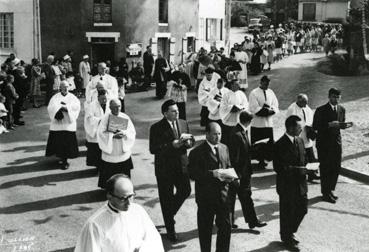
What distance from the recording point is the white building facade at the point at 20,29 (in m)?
25.0

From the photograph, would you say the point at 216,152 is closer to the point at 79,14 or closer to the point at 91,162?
the point at 91,162

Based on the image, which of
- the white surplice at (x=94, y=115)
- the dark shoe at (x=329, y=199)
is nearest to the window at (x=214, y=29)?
the white surplice at (x=94, y=115)

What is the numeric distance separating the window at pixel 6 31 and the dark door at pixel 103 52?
368cm

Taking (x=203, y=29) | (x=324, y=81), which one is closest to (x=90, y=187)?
(x=324, y=81)

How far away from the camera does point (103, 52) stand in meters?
26.6

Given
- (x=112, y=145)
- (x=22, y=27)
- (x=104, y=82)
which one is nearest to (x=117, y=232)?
(x=112, y=145)

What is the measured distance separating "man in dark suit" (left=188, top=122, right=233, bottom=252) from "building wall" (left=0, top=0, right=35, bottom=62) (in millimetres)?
19270

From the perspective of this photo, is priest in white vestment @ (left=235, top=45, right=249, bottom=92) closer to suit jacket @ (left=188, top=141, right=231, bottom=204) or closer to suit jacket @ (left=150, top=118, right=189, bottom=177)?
suit jacket @ (left=150, top=118, right=189, bottom=177)

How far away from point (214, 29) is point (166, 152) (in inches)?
1108

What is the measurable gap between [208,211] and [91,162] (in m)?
4.71

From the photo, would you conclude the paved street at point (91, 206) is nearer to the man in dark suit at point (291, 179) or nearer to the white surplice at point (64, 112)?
the man in dark suit at point (291, 179)

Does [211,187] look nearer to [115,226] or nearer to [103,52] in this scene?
[115,226]

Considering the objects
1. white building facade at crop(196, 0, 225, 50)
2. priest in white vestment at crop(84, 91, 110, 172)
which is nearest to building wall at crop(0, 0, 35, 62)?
white building facade at crop(196, 0, 225, 50)

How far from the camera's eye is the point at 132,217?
203 inches
